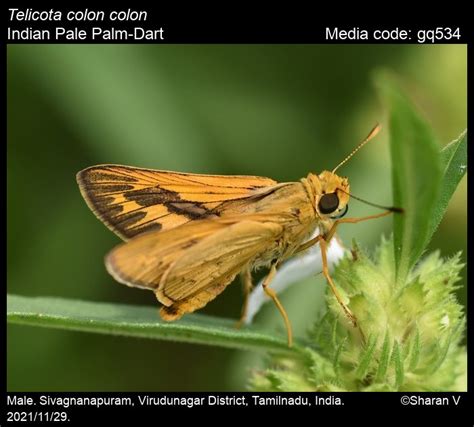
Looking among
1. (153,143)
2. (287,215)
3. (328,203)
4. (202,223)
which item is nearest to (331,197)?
(328,203)

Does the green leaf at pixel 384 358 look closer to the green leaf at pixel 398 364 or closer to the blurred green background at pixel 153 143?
the green leaf at pixel 398 364

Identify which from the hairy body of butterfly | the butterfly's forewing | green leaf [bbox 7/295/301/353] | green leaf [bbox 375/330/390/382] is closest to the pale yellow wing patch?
the hairy body of butterfly

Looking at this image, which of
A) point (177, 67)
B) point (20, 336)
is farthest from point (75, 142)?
point (20, 336)

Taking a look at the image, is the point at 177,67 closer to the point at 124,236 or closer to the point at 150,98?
the point at 150,98

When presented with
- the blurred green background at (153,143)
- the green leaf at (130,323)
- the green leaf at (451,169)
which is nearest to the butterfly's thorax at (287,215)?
the green leaf at (130,323)

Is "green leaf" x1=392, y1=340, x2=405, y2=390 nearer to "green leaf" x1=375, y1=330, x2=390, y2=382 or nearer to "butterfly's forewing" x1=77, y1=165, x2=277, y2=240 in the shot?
"green leaf" x1=375, y1=330, x2=390, y2=382

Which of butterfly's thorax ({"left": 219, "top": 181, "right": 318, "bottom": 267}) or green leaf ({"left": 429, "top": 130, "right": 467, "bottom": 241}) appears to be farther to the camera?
butterfly's thorax ({"left": 219, "top": 181, "right": 318, "bottom": 267})

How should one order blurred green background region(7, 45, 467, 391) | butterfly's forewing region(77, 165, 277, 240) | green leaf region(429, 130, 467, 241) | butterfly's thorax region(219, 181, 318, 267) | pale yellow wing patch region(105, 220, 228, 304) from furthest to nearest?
blurred green background region(7, 45, 467, 391) → butterfly's forewing region(77, 165, 277, 240) → butterfly's thorax region(219, 181, 318, 267) → pale yellow wing patch region(105, 220, 228, 304) → green leaf region(429, 130, 467, 241)
